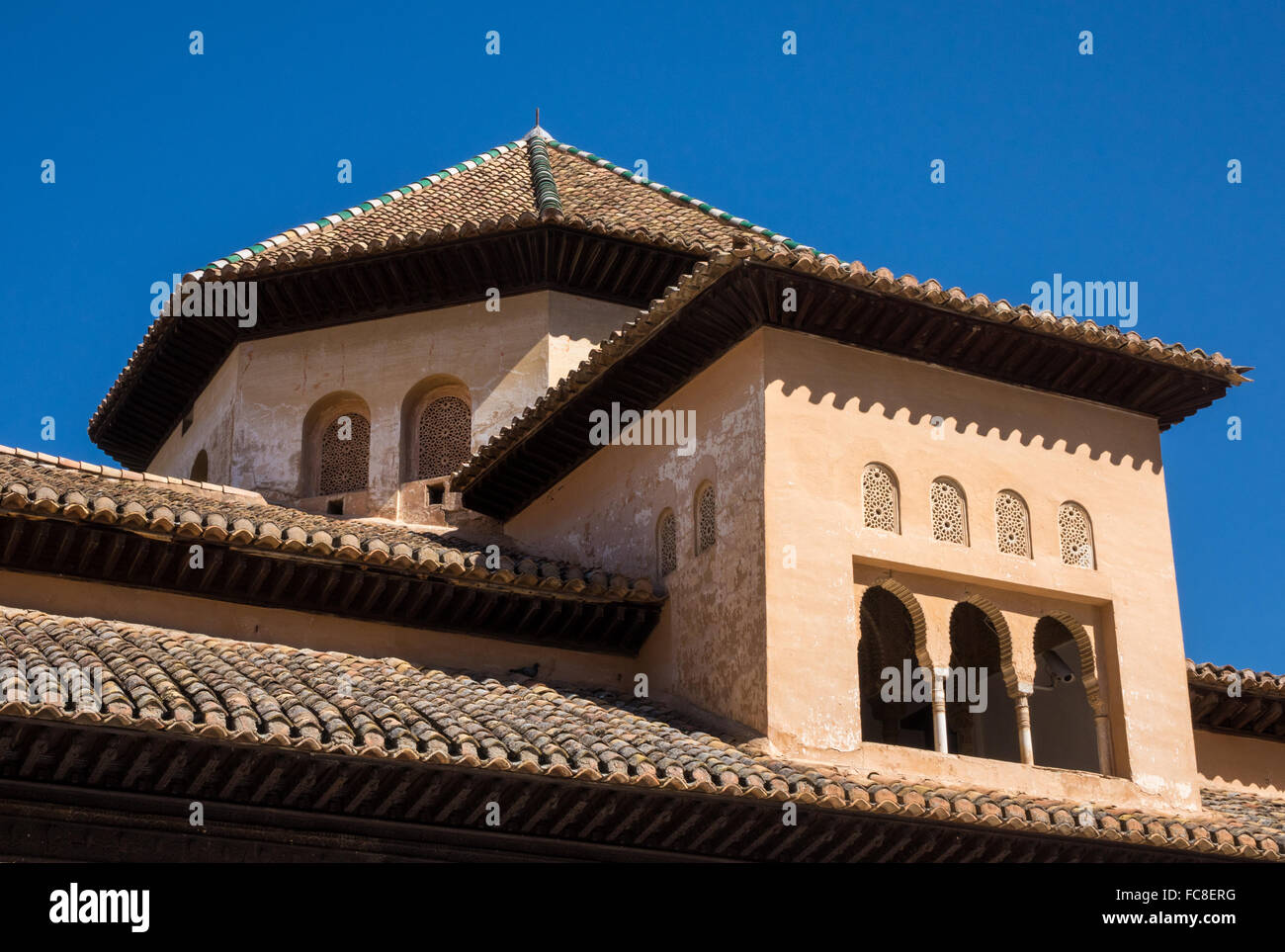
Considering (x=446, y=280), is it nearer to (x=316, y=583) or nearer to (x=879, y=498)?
(x=316, y=583)

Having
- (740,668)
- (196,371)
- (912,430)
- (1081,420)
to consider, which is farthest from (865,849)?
(196,371)

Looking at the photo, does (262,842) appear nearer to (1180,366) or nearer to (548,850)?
(548,850)

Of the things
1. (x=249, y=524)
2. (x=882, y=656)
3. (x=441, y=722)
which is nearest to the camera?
(x=441, y=722)

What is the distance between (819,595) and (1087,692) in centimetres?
208

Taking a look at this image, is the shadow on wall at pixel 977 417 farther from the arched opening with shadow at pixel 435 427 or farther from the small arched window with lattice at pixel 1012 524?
the arched opening with shadow at pixel 435 427

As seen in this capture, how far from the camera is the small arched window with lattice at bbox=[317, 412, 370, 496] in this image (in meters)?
14.1

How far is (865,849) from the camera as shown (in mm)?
9477

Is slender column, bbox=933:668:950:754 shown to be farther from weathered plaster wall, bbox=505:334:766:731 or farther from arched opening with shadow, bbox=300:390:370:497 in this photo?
arched opening with shadow, bbox=300:390:370:497

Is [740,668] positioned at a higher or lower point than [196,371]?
lower

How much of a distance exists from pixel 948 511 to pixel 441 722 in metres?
3.87

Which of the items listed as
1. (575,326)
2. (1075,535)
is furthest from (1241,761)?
(575,326)

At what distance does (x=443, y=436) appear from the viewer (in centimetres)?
1411

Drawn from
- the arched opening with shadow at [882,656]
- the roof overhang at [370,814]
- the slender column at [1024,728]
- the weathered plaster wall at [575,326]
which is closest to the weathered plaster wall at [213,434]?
the weathered plaster wall at [575,326]

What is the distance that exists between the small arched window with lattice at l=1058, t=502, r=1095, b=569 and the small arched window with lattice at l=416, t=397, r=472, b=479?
4.80m
